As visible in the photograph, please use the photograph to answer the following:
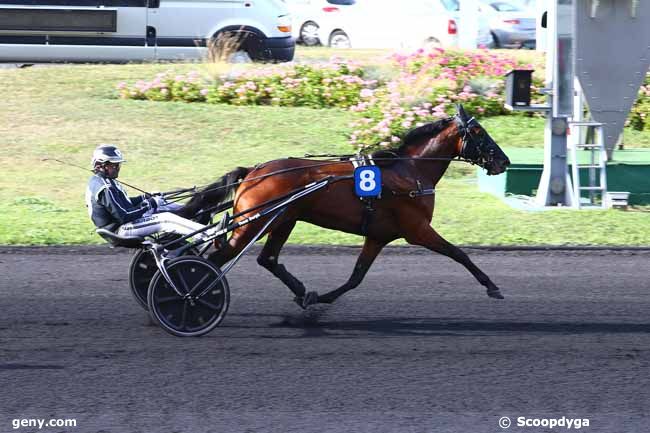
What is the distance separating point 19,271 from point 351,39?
17.8 m

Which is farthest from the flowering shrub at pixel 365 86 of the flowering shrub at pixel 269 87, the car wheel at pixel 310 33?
the car wheel at pixel 310 33

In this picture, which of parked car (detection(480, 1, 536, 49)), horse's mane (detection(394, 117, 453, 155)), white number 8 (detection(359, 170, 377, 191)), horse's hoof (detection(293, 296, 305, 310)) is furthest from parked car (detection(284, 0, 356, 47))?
white number 8 (detection(359, 170, 377, 191))

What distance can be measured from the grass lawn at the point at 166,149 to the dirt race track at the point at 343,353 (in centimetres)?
117

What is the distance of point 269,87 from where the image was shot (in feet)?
Result: 53.3

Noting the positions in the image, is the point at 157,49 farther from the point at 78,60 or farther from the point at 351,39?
the point at 351,39

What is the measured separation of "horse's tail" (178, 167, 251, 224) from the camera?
7.79 metres

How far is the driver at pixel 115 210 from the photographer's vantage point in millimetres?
7176

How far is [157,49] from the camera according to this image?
1806cm

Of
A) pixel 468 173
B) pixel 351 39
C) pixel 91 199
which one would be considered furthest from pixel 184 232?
pixel 351 39

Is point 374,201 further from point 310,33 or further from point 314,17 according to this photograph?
point 310,33

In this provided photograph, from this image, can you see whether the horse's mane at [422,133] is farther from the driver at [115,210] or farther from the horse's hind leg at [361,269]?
the driver at [115,210]
